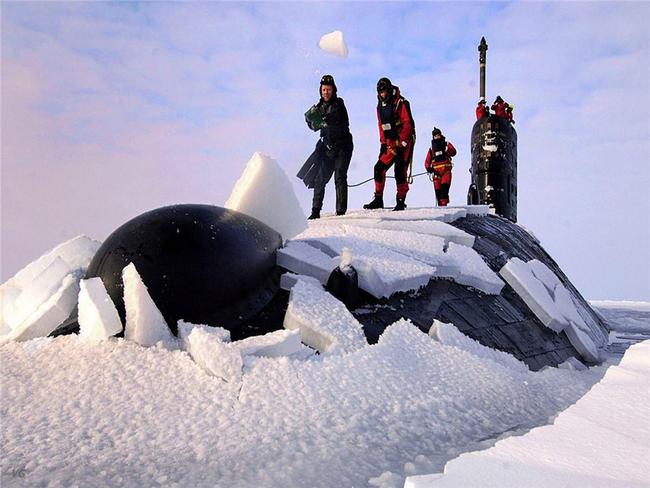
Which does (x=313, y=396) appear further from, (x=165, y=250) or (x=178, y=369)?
(x=165, y=250)

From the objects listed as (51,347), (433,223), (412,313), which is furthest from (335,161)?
(51,347)

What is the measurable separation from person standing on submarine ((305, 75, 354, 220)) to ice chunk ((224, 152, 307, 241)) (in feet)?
9.48

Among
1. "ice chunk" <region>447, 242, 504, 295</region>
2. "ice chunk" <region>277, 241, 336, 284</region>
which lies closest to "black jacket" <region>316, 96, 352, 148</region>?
"ice chunk" <region>447, 242, 504, 295</region>

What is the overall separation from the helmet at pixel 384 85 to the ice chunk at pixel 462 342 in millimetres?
4191

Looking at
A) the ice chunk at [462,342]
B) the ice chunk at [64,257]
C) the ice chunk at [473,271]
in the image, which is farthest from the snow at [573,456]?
the ice chunk at [64,257]

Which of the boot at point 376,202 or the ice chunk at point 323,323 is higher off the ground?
the boot at point 376,202

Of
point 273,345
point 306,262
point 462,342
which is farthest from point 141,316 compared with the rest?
point 462,342

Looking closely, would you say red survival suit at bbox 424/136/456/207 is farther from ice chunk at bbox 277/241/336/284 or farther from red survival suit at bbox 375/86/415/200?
ice chunk at bbox 277/241/336/284

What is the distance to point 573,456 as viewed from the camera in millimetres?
1641

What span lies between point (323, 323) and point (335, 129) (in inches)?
160

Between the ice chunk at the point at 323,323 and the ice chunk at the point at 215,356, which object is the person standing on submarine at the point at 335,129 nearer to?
the ice chunk at the point at 323,323

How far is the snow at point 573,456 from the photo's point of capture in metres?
1.46

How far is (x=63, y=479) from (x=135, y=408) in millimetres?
441

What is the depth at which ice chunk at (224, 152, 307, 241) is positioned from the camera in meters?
3.54
